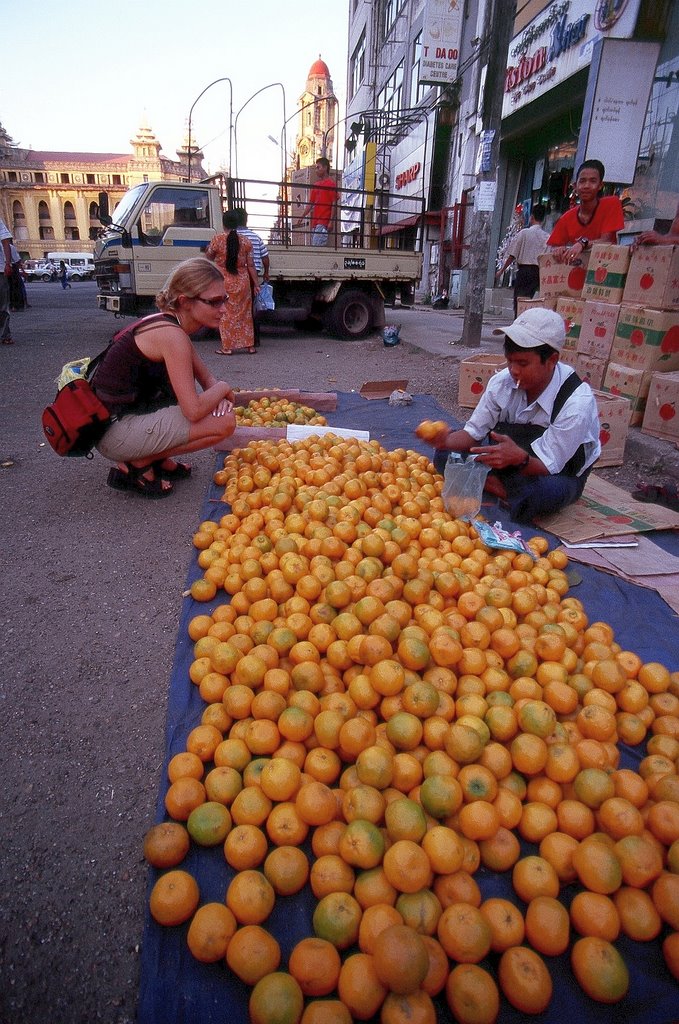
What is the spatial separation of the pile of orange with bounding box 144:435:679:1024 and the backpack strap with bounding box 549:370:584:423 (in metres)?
1.30

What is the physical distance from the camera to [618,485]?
4742 mm

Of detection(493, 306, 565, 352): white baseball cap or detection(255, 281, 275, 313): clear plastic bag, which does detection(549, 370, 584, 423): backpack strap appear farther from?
detection(255, 281, 275, 313): clear plastic bag

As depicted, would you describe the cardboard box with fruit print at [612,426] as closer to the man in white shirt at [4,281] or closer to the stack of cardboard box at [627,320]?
the stack of cardboard box at [627,320]

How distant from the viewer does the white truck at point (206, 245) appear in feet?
33.2

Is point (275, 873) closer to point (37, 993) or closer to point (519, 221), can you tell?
point (37, 993)

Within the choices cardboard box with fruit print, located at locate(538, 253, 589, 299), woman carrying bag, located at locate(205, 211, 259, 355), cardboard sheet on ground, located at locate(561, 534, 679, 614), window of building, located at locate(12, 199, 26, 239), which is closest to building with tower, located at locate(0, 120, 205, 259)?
window of building, located at locate(12, 199, 26, 239)

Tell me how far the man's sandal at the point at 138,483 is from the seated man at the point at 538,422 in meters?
2.41

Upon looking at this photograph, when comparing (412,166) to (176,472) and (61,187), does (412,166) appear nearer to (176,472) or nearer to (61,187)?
(176,472)

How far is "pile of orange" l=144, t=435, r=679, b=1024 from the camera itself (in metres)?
1.40

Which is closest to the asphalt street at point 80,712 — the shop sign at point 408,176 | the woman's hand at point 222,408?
the woman's hand at point 222,408

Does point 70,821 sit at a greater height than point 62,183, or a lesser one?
lesser

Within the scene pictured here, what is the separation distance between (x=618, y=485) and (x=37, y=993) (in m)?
4.79

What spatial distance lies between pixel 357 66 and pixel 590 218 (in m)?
42.1

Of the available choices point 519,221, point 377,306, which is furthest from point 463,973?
point 519,221
